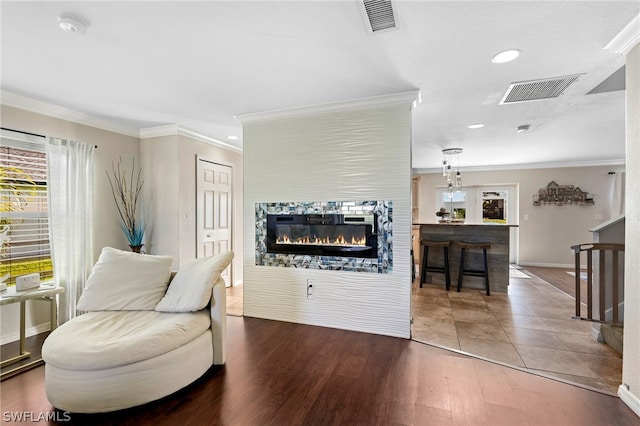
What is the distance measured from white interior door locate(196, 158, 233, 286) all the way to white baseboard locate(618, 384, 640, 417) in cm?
446

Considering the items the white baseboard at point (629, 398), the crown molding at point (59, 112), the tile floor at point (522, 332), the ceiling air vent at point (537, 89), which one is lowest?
the tile floor at point (522, 332)

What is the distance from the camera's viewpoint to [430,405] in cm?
190

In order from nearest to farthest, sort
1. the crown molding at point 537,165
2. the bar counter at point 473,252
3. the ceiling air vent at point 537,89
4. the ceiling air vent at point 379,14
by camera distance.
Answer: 1. the ceiling air vent at point 379,14
2. the ceiling air vent at point 537,89
3. the bar counter at point 473,252
4. the crown molding at point 537,165

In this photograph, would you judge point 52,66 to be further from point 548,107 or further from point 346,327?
point 548,107

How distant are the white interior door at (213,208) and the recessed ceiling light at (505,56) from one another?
3732 mm

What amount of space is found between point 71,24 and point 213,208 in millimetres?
3004

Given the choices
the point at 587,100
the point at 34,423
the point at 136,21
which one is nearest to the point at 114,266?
the point at 34,423

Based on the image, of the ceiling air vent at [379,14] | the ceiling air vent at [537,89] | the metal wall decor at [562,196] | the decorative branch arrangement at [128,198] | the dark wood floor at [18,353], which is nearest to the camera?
the ceiling air vent at [379,14]

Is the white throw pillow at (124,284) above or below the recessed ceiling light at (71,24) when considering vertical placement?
below

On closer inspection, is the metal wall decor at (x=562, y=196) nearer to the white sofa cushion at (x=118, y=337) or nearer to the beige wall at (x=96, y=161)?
the white sofa cushion at (x=118, y=337)

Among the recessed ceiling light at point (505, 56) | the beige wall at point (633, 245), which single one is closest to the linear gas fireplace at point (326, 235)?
the recessed ceiling light at point (505, 56)

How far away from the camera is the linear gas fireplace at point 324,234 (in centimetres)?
307

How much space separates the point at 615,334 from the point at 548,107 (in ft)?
7.64

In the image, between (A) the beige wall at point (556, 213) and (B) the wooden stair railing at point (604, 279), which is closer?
(B) the wooden stair railing at point (604, 279)
